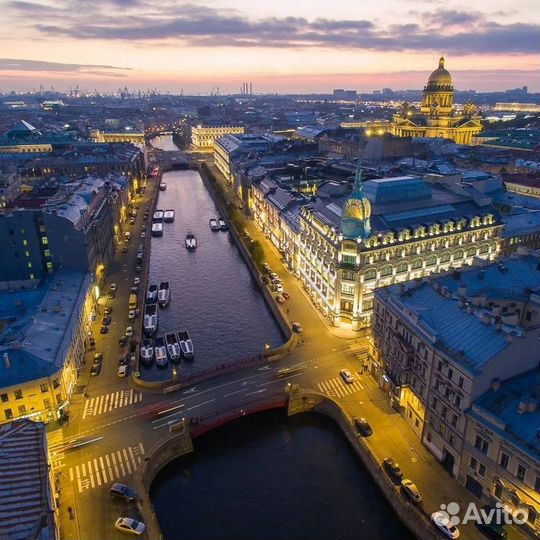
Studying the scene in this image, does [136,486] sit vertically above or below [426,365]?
below

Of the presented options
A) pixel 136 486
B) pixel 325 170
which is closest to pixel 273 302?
pixel 136 486

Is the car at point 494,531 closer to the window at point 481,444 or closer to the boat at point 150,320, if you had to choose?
the window at point 481,444

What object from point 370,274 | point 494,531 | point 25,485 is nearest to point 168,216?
point 370,274

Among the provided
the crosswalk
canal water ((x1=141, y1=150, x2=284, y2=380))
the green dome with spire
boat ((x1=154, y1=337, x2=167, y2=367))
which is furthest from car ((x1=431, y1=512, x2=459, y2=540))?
boat ((x1=154, y1=337, x2=167, y2=367))

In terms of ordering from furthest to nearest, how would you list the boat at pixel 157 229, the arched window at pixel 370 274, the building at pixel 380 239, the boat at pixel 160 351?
1. the boat at pixel 157 229
2. the arched window at pixel 370 274
3. the building at pixel 380 239
4. the boat at pixel 160 351

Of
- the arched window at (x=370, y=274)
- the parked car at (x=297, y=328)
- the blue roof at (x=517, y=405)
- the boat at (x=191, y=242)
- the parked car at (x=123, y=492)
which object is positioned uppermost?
the arched window at (x=370, y=274)

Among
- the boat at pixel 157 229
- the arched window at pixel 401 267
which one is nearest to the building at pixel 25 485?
the arched window at pixel 401 267

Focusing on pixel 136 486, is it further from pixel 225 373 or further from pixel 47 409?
pixel 225 373
